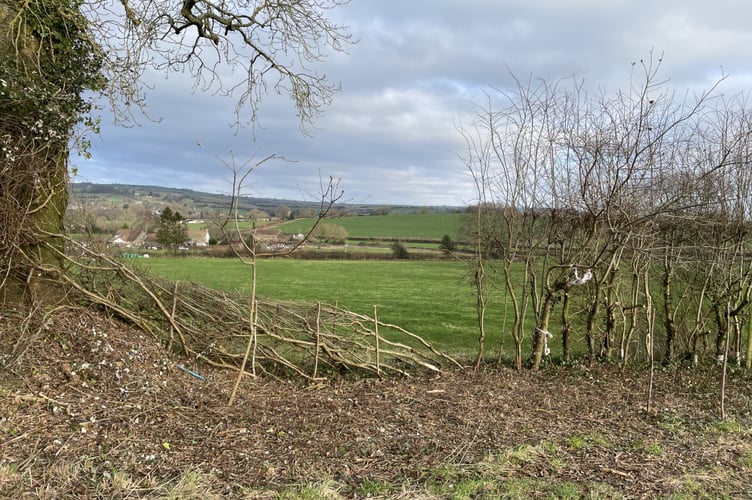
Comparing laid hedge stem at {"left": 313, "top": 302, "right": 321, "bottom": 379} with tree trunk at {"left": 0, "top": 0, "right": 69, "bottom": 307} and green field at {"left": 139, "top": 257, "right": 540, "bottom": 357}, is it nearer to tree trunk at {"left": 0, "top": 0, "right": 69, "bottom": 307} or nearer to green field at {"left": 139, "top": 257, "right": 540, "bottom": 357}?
green field at {"left": 139, "top": 257, "right": 540, "bottom": 357}

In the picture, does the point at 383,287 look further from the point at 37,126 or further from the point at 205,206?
the point at 37,126

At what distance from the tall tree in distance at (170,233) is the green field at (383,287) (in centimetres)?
44

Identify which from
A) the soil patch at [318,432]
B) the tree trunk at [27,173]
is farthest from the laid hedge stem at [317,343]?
the tree trunk at [27,173]

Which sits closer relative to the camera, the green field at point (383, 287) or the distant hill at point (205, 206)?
the distant hill at point (205, 206)

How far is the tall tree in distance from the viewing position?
9770 millimetres

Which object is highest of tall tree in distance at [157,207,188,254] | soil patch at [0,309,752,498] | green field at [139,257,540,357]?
tall tree in distance at [157,207,188,254]

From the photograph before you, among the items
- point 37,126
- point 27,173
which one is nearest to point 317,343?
point 27,173

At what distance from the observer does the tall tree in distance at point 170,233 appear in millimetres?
9770

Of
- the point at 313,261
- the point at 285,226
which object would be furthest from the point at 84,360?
the point at 313,261

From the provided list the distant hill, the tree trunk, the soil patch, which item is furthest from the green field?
the soil patch

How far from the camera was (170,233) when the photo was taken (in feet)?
38.1

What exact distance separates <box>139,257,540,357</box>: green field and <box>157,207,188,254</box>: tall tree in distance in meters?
0.44

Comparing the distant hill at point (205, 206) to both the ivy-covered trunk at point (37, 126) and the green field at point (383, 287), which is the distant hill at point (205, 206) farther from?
the green field at point (383, 287)

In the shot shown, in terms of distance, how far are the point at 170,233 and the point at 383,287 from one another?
17343mm
